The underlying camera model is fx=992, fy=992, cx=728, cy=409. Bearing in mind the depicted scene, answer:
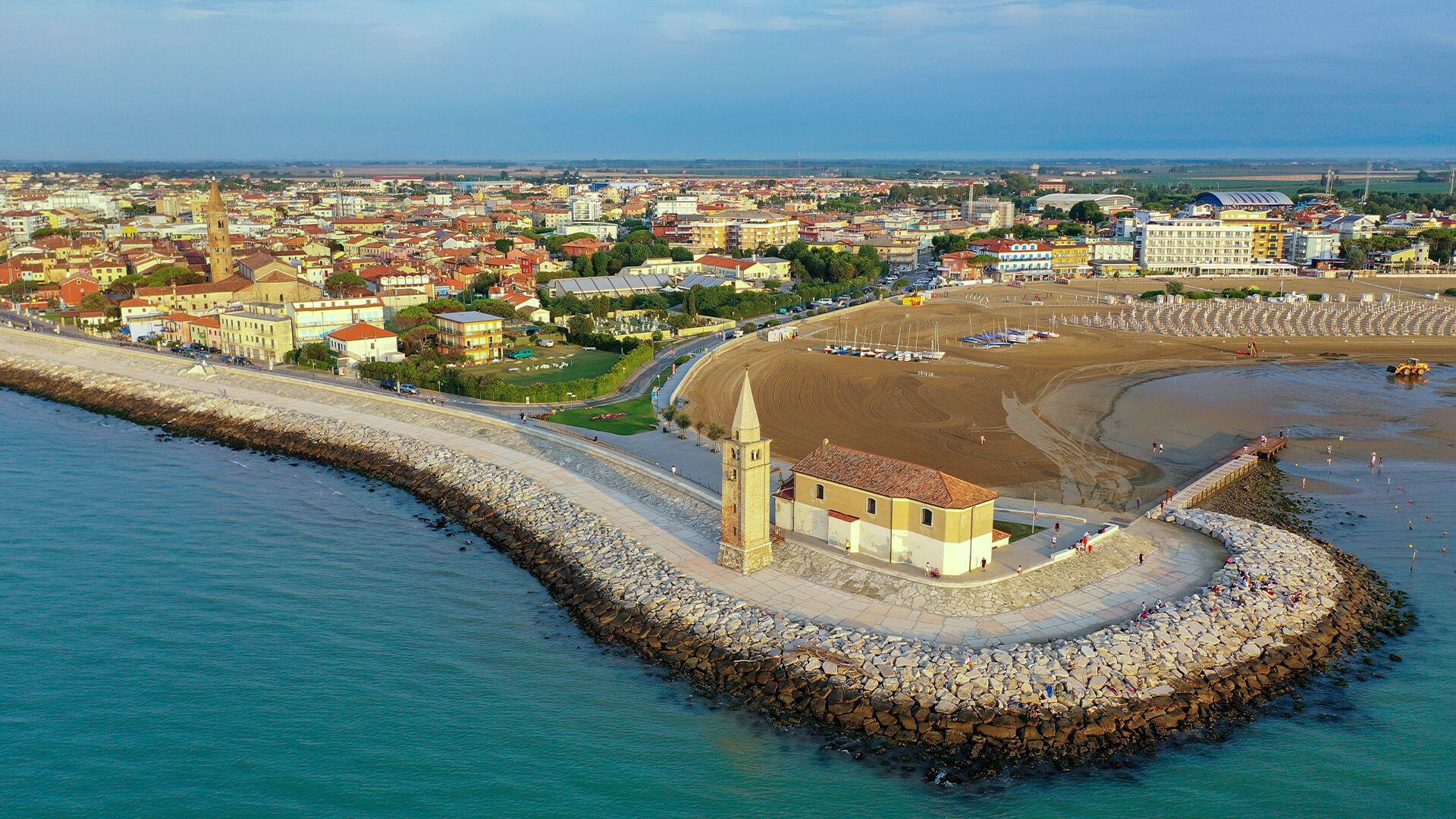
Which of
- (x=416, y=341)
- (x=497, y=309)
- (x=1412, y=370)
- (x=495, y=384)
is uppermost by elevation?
(x=497, y=309)

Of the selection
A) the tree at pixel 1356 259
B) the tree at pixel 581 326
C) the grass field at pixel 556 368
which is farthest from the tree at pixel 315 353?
the tree at pixel 1356 259

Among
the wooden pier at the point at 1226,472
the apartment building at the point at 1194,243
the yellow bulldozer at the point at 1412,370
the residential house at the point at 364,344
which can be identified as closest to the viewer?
the wooden pier at the point at 1226,472

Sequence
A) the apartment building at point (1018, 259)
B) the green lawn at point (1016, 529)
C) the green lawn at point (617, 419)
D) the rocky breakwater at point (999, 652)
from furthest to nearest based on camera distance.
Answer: the apartment building at point (1018, 259) < the green lawn at point (617, 419) < the green lawn at point (1016, 529) < the rocky breakwater at point (999, 652)

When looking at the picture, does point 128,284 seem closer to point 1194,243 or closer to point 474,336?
point 474,336

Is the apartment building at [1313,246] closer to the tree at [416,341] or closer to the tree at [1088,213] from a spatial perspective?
the tree at [1088,213]

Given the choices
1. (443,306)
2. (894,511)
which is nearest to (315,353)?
(443,306)
